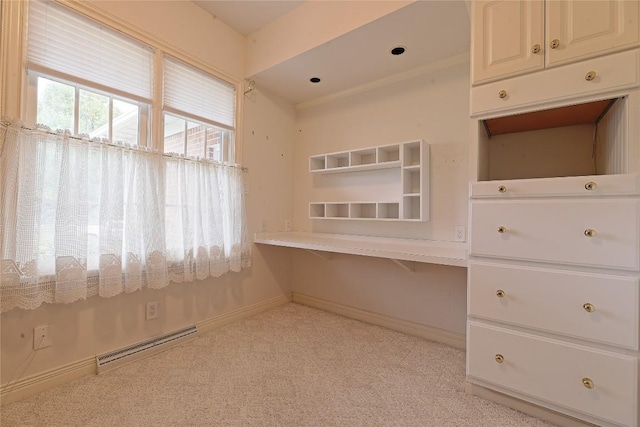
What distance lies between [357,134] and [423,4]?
1.22 m

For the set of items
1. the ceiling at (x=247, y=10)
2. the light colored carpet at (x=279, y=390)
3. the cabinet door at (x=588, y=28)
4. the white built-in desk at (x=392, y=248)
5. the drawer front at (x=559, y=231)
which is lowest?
the light colored carpet at (x=279, y=390)

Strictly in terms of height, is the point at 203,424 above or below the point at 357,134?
below

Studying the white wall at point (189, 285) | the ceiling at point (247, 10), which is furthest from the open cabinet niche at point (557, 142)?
the white wall at point (189, 285)

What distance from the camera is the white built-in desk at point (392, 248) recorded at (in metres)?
1.71

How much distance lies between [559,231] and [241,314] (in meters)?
2.46

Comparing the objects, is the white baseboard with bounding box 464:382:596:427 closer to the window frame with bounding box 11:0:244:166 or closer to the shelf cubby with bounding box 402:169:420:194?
the shelf cubby with bounding box 402:169:420:194

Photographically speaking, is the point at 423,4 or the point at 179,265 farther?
the point at 179,265

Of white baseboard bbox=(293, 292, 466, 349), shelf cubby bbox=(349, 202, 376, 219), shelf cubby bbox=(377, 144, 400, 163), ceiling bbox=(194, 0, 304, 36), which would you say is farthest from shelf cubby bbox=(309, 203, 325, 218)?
ceiling bbox=(194, 0, 304, 36)

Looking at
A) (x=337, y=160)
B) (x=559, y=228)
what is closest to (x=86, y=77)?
(x=337, y=160)

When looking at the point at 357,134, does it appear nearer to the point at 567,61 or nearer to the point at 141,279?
the point at 567,61

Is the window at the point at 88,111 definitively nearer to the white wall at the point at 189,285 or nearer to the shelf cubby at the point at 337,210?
the white wall at the point at 189,285

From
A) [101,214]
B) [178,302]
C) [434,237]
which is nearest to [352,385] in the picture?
[434,237]

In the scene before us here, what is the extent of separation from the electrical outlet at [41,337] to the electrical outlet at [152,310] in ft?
1.71

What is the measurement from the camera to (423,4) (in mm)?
1680
